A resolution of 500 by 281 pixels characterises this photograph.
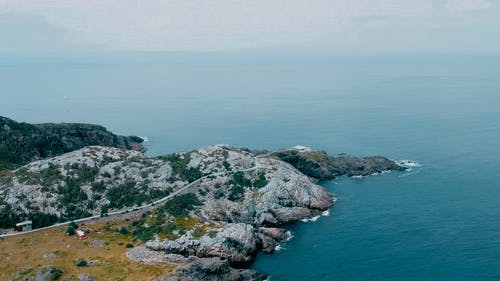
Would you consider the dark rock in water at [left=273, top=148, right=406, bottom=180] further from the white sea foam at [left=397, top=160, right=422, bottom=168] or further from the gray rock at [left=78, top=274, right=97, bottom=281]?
the gray rock at [left=78, top=274, right=97, bottom=281]

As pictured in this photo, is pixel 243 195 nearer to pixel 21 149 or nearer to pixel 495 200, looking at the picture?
pixel 495 200

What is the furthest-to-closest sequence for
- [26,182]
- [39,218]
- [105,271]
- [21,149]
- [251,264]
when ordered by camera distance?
[21,149]
[26,182]
[39,218]
[251,264]
[105,271]

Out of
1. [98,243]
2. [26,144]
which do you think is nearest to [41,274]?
[98,243]

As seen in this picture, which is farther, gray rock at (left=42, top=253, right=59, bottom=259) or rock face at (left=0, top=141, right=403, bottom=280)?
rock face at (left=0, top=141, right=403, bottom=280)

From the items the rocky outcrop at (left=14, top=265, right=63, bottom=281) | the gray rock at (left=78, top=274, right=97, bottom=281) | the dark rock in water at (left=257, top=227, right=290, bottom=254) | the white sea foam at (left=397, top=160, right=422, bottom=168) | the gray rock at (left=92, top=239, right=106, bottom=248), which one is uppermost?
the white sea foam at (left=397, top=160, right=422, bottom=168)

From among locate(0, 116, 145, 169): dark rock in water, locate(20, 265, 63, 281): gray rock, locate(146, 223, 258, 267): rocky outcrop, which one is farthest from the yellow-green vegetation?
locate(0, 116, 145, 169): dark rock in water

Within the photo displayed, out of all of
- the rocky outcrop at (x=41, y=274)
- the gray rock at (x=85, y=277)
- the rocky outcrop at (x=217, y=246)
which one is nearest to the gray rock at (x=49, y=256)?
the rocky outcrop at (x=41, y=274)

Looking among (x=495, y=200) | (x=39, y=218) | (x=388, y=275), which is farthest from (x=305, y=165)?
(x=39, y=218)
